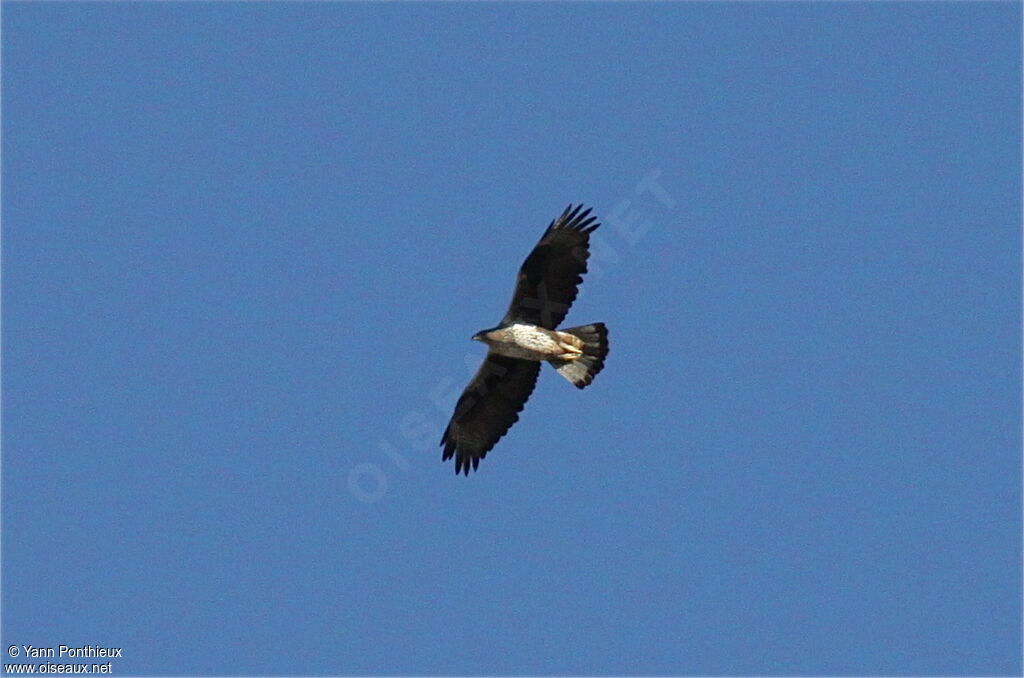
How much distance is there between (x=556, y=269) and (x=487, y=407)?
2.35 meters

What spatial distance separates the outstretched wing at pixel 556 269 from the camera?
72.5 feet

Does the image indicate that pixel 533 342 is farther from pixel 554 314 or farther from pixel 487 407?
pixel 487 407

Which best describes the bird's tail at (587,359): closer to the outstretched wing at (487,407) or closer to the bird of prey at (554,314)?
the bird of prey at (554,314)

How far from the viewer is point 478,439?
77.1 ft

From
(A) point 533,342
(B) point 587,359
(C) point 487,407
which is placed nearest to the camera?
(A) point 533,342

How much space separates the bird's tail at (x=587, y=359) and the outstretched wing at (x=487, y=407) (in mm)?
827

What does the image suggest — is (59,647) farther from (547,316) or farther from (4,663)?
(547,316)

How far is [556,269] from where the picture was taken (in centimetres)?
2216

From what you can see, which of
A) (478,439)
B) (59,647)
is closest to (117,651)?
(59,647)

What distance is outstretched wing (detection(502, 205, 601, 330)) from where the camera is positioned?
22109 millimetres

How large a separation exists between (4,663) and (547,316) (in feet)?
26.4

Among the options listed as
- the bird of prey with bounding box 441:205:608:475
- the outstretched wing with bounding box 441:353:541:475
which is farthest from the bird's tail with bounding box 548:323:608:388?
the outstretched wing with bounding box 441:353:541:475

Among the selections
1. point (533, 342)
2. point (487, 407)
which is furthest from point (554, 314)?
point (487, 407)

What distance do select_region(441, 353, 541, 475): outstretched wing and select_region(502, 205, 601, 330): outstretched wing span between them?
107 centimetres
